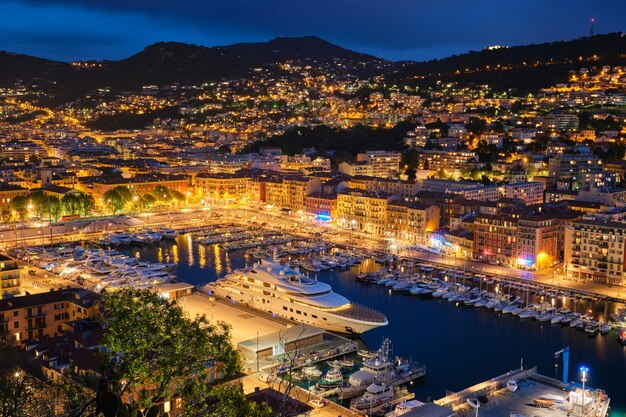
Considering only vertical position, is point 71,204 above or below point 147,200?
above

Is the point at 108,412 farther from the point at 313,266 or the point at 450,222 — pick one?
the point at 450,222

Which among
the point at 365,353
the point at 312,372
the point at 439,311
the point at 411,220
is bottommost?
the point at 439,311

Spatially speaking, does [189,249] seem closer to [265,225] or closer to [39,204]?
[265,225]

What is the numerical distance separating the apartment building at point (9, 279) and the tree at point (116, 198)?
23480mm

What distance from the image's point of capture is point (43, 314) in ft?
59.0

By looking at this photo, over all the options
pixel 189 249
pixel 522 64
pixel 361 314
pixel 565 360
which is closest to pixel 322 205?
pixel 189 249

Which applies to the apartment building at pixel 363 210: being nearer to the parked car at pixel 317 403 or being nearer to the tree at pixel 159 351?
the parked car at pixel 317 403

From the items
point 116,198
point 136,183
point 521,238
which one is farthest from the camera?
point 136,183

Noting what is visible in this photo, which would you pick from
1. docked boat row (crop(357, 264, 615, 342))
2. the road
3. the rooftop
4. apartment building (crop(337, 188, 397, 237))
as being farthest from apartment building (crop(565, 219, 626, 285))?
the rooftop

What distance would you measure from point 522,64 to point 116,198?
6713 cm

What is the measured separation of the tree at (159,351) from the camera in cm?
667

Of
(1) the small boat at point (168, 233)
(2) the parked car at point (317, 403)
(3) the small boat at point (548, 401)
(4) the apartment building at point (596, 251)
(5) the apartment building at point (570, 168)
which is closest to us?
(2) the parked car at point (317, 403)

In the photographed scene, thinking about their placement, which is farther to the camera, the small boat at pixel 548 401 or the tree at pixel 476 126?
the tree at pixel 476 126

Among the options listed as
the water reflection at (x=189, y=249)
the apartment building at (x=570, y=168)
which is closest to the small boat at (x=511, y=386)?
the water reflection at (x=189, y=249)
